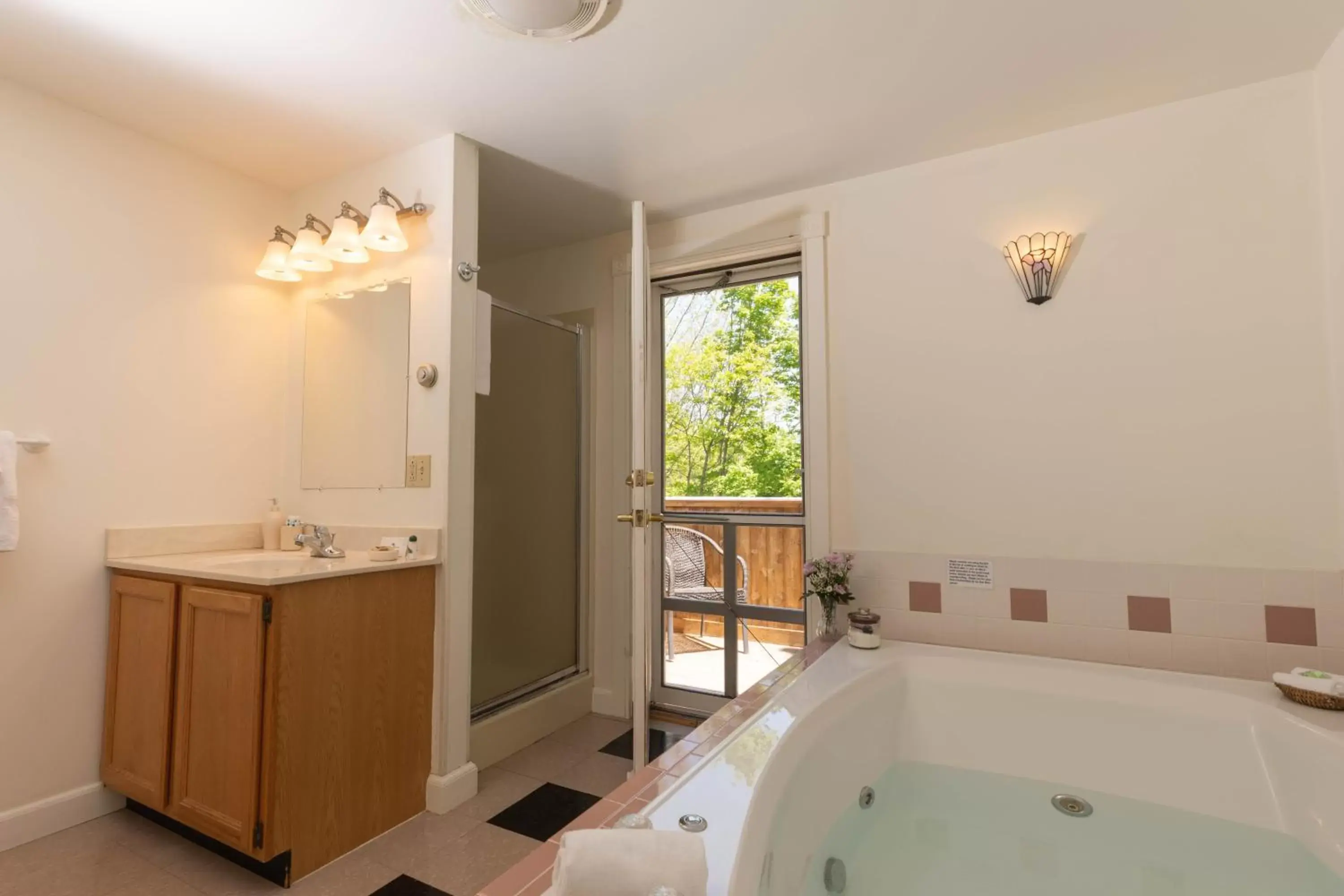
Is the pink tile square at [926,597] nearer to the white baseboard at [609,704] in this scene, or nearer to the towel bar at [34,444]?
the white baseboard at [609,704]

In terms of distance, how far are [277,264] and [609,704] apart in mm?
2285

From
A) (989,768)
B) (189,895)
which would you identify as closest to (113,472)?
(189,895)

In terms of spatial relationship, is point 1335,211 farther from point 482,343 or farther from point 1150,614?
point 482,343

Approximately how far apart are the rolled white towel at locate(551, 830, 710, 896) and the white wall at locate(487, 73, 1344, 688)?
1676mm

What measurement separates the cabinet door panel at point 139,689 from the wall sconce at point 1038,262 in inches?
112

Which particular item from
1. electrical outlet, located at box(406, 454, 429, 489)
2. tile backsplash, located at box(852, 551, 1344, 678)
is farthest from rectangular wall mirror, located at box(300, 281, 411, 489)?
tile backsplash, located at box(852, 551, 1344, 678)

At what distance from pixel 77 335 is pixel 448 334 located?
1139mm

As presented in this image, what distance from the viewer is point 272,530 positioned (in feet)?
7.85

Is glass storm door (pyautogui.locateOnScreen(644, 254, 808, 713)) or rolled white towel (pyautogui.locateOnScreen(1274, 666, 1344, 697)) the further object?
glass storm door (pyautogui.locateOnScreen(644, 254, 808, 713))

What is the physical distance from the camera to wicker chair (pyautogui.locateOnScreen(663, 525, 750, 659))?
9.22ft

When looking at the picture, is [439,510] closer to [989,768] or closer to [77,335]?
[77,335]

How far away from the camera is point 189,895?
5.20 feet

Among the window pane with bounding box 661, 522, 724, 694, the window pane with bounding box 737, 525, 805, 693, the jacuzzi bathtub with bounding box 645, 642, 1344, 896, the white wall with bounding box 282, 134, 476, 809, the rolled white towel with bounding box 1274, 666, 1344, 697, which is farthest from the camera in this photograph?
the window pane with bounding box 661, 522, 724, 694

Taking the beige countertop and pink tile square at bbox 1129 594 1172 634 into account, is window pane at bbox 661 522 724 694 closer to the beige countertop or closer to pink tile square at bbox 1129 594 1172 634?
the beige countertop
